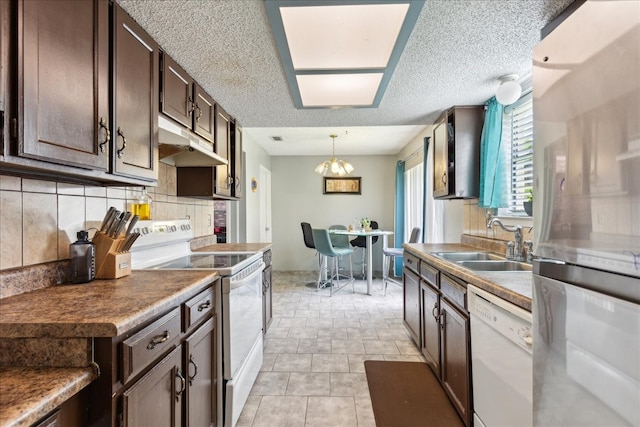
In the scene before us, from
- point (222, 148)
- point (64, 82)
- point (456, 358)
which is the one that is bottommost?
point (456, 358)

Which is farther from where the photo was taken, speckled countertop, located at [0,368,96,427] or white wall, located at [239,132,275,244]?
white wall, located at [239,132,275,244]

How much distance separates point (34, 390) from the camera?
0.65 m

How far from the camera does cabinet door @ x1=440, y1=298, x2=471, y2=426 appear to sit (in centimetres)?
152

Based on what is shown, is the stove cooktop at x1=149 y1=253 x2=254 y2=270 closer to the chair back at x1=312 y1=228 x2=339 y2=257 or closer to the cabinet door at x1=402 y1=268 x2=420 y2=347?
the cabinet door at x1=402 y1=268 x2=420 y2=347

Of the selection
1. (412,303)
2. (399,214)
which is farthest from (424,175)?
(412,303)

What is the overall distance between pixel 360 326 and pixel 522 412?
2.15m

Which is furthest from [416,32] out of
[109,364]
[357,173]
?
[357,173]

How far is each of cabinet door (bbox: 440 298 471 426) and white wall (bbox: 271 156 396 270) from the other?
4.01m

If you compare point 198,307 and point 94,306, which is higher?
point 94,306

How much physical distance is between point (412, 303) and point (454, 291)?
39.8 inches

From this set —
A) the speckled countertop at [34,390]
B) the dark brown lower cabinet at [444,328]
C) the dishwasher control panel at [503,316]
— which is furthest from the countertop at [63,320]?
the dark brown lower cabinet at [444,328]

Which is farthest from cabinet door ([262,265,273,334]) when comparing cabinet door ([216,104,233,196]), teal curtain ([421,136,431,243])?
teal curtain ([421,136,431,243])

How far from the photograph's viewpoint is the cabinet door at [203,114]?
200 centimetres

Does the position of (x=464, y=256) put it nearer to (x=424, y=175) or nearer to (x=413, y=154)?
(x=424, y=175)
